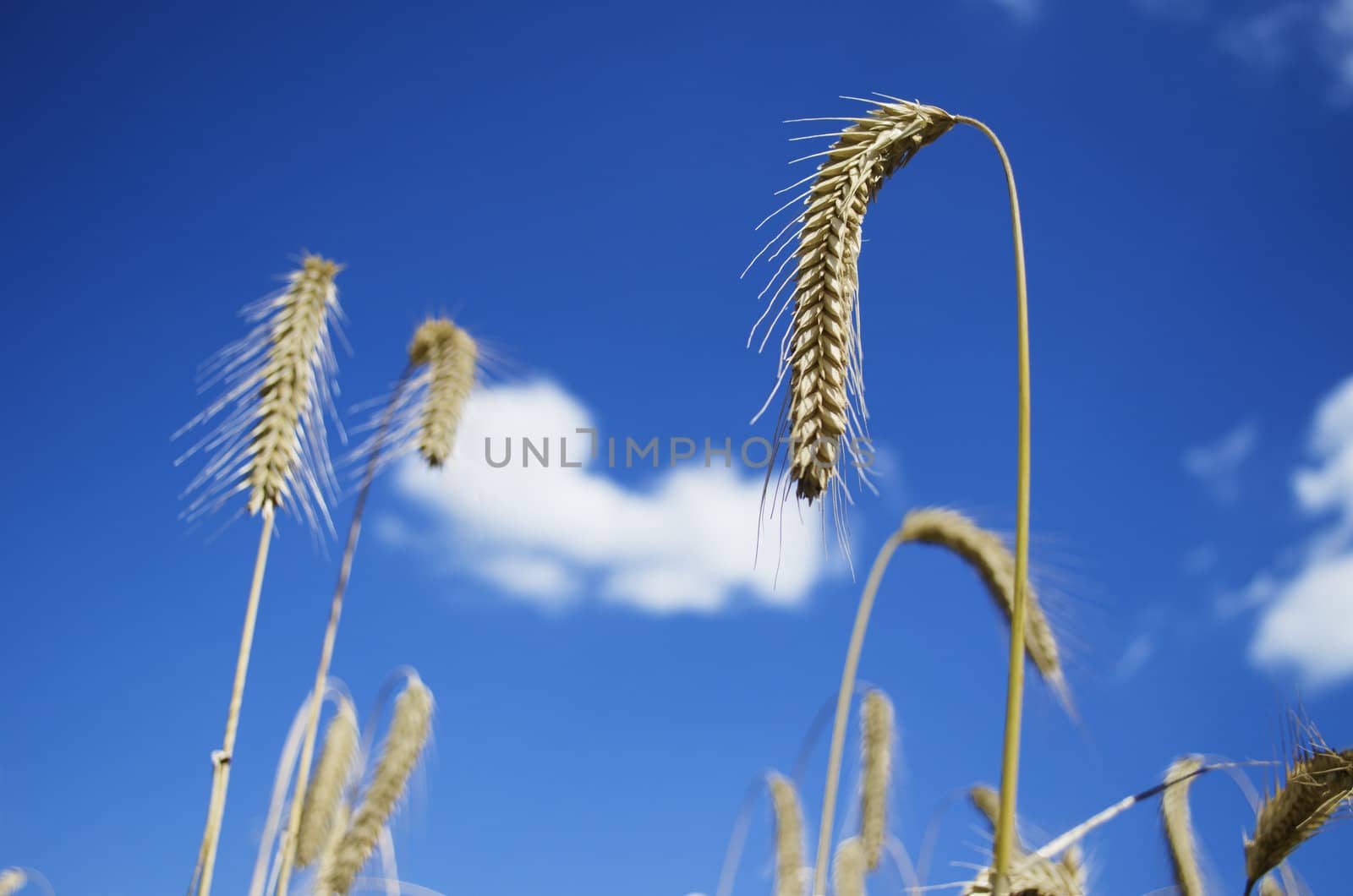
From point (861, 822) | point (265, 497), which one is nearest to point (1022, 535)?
point (265, 497)

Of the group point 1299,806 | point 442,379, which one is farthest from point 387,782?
point 1299,806

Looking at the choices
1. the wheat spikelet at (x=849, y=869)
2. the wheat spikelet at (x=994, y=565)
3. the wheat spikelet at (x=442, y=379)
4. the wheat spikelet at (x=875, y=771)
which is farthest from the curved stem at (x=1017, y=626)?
the wheat spikelet at (x=849, y=869)

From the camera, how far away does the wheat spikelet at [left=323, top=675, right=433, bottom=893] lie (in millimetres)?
5023

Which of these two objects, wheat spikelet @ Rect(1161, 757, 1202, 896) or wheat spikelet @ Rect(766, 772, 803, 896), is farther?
wheat spikelet @ Rect(766, 772, 803, 896)

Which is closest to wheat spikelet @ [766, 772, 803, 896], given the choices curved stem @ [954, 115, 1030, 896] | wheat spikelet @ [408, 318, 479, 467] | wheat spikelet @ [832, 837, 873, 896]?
wheat spikelet @ [832, 837, 873, 896]

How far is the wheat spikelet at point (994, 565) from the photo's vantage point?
4.04 metres

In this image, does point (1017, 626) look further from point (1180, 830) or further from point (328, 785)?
point (328, 785)

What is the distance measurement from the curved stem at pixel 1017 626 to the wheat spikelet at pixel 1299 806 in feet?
5.34

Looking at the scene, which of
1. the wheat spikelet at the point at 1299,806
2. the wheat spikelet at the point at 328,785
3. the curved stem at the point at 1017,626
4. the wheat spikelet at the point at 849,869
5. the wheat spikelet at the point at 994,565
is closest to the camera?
the curved stem at the point at 1017,626

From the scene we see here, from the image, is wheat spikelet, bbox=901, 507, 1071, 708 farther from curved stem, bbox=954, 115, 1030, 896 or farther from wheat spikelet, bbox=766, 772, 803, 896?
wheat spikelet, bbox=766, 772, 803, 896

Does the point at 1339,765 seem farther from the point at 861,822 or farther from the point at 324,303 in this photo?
the point at 861,822

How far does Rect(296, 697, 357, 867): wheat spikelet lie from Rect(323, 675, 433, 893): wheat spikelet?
3.23ft

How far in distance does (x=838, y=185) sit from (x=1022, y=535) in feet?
2.79

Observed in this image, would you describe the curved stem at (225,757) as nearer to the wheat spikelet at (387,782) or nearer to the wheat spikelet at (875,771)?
the wheat spikelet at (387,782)
